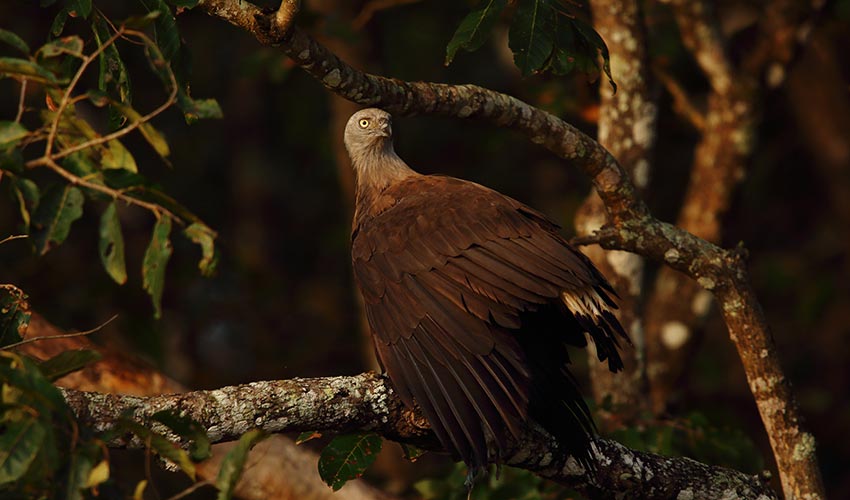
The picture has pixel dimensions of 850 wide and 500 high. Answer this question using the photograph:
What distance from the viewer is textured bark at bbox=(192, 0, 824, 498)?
380 centimetres

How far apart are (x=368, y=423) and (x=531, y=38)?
1.27 m

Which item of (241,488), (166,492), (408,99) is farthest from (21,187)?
(166,492)

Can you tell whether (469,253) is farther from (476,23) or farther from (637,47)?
(637,47)

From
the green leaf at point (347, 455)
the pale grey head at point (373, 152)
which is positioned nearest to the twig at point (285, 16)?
the green leaf at point (347, 455)

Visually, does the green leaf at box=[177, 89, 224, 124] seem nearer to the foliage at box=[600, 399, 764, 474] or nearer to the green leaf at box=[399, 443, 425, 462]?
the green leaf at box=[399, 443, 425, 462]

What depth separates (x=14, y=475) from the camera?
2.25 meters

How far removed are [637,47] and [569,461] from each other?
85.0 inches

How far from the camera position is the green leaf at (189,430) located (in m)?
2.64

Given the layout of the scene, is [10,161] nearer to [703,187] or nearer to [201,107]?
[201,107]

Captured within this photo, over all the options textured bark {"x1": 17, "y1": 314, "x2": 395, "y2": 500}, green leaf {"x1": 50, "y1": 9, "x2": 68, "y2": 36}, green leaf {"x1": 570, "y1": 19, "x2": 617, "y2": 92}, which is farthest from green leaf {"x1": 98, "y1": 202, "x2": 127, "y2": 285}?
textured bark {"x1": 17, "y1": 314, "x2": 395, "y2": 500}

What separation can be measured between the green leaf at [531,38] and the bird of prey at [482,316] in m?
0.66

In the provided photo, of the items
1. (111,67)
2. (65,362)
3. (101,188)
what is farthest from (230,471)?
(111,67)

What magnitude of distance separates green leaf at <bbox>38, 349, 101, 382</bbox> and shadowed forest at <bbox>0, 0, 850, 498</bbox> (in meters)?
3.67

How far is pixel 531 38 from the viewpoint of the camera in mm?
3613
